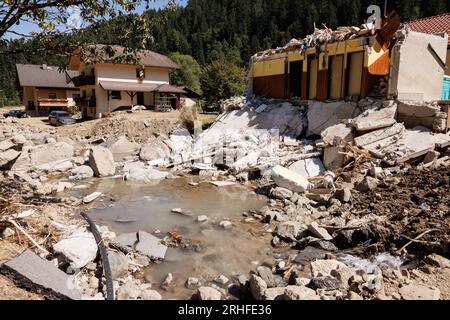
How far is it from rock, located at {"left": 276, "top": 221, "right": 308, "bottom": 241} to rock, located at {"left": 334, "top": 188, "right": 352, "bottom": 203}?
2270 millimetres

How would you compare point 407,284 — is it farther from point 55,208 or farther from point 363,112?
point 363,112

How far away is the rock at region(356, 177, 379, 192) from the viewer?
10739 mm

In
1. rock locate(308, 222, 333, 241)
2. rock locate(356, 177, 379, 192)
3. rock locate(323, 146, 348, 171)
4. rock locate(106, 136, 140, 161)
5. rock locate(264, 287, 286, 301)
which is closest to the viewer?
rock locate(264, 287, 286, 301)

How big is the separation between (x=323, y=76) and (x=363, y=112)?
3.76 meters

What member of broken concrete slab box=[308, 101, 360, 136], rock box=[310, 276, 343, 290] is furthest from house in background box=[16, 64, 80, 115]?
rock box=[310, 276, 343, 290]

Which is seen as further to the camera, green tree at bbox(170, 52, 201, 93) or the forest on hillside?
green tree at bbox(170, 52, 201, 93)

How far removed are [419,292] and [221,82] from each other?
32236 mm

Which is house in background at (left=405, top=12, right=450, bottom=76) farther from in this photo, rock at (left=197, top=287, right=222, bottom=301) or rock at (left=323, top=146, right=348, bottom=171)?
rock at (left=197, top=287, right=222, bottom=301)

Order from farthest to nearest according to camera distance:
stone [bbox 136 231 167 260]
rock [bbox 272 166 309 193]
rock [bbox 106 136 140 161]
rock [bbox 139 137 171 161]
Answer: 1. rock [bbox 106 136 140 161]
2. rock [bbox 139 137 171 161]
3. rock [bbox 272 166 309 193]
4. stone [bbox 136 231 167 260]

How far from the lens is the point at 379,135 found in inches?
550

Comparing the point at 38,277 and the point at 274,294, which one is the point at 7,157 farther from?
the point at 274,294

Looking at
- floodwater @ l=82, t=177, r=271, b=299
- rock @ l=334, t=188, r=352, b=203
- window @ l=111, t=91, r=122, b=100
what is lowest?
floodwater @ l=82, t=177, r=271, b=299

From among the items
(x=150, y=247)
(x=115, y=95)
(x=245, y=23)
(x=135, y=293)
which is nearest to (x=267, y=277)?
(x=135, y=293)

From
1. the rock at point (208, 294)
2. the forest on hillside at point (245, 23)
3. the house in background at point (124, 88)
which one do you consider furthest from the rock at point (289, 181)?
the forest on hillside at point (245, 23)
